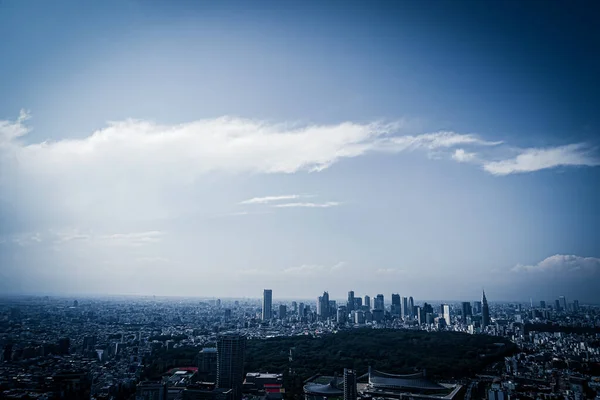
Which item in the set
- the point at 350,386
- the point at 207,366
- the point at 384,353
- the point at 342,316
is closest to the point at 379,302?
the point at 342,316

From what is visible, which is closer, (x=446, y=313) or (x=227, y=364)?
(x=227, y=364)

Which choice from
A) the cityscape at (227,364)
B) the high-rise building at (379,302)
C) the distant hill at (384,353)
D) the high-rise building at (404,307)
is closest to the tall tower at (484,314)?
the cityscape at (227,364)

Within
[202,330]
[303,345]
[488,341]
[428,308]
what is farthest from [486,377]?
[428,308]

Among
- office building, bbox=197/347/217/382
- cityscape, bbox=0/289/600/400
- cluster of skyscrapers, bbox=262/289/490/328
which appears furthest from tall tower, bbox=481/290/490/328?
office building, bbox=197/347/217/382

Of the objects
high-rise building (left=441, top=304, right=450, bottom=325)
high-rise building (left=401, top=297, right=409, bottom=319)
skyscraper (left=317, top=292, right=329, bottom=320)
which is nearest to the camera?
high-rise building (left=441, top=304, right=450, bottom=325)

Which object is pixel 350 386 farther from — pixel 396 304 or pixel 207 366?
pixel 396 304

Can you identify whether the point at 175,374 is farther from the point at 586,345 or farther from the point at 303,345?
the point at 586,345

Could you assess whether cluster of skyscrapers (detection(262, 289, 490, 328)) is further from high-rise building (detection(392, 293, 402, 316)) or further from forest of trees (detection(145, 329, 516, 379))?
forest of trees (detection(145, 329, 516, 379))

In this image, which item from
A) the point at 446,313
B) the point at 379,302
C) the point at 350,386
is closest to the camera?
the point at 350,386
